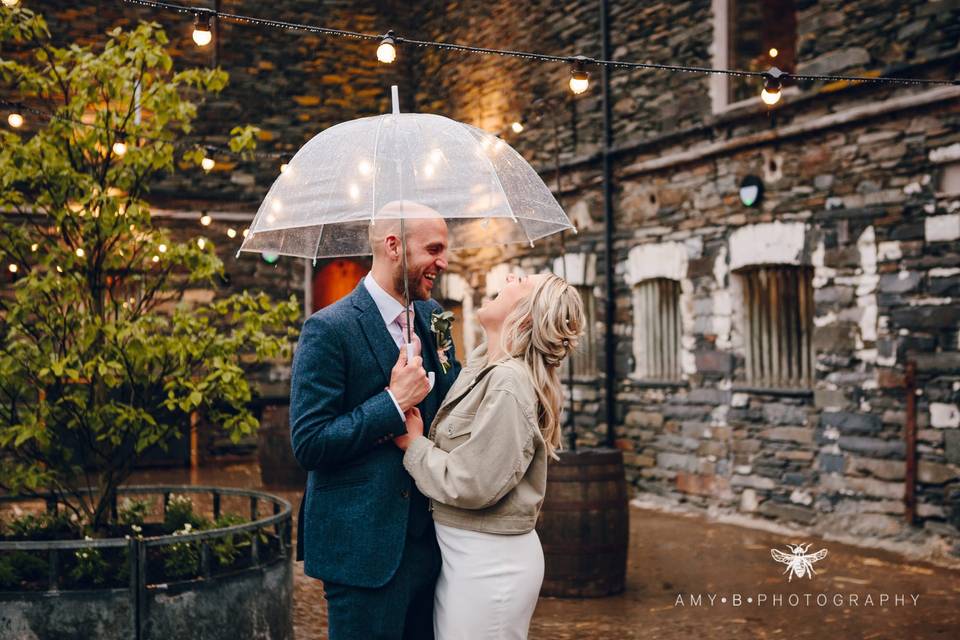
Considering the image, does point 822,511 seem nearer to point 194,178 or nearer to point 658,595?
point 658,595

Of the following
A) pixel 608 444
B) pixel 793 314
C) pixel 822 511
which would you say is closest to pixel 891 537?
pixel 822 511

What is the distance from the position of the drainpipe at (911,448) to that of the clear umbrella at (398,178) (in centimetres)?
532

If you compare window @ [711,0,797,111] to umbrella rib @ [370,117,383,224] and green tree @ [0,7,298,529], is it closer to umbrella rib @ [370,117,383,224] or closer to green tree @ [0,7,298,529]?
green tree @ [0,7,298,529]

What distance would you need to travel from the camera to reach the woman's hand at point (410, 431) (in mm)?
2812

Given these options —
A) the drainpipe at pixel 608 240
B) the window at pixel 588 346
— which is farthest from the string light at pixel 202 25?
the window at pixel 588 346

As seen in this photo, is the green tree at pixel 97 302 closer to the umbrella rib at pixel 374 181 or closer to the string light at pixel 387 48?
the string light at pixel 387 48

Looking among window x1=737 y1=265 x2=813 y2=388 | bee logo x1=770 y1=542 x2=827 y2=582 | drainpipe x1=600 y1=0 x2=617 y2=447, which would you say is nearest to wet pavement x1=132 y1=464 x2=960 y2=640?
bee logo x1=770 y1=542 x2=827 y2=582

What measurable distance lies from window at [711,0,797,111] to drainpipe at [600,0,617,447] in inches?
60.5

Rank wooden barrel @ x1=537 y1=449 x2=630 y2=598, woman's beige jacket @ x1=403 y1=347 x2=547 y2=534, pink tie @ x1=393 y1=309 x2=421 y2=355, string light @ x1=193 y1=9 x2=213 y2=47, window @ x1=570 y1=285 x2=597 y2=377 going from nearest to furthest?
1. woman's beige jacket @ x1=403 y1=347 x2=547 y2=534
2. pink tie @ x1=393 y1=309 x2=421 y2=355
3. string light @ x1=193 y1=9 x2=213 y2=47
4. wooden barrel @ x1=537 y1=449 x2=630 y2=598
5. window @ x1=570 y1=285 x2=597 y2=377

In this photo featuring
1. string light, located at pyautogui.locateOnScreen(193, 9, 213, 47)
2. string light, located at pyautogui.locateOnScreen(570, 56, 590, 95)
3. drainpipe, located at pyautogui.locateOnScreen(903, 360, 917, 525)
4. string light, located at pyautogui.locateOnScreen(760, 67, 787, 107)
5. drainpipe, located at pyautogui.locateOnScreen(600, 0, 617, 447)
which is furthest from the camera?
drainpipe, located at pyautogui.locateOnScreen(600, 0, 617, 447)

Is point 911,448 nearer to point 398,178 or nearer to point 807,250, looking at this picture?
point 807,250

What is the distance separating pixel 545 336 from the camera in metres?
2.88

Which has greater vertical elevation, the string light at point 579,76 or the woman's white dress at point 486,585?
the string light at point 579,76

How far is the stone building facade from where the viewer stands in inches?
308
